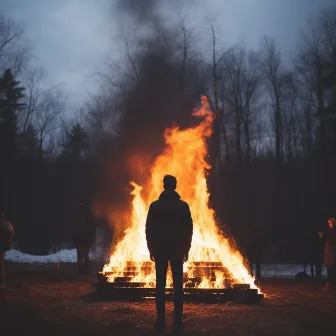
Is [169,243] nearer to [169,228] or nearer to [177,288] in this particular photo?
[169,228]

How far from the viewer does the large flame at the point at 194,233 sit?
1065cm

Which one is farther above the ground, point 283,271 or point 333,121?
point 333,121

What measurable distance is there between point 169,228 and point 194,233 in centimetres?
590

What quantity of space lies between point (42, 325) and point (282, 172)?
31.0 metres

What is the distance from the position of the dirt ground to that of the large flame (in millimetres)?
1016

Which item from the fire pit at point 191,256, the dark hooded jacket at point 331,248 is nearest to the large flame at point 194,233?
the fire pit at point 191,256

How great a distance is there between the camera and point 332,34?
33.5m

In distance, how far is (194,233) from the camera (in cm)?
1270

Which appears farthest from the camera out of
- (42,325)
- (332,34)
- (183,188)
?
(332,34)

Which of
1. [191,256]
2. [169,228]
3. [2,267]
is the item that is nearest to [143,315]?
[169,228]

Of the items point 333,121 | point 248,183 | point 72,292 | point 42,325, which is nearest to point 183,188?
point 72,292

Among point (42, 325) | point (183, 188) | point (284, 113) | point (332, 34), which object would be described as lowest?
point (42, 325)

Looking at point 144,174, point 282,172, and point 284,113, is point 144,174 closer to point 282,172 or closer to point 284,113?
point 282,172

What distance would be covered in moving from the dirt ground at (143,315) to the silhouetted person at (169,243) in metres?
0.41
